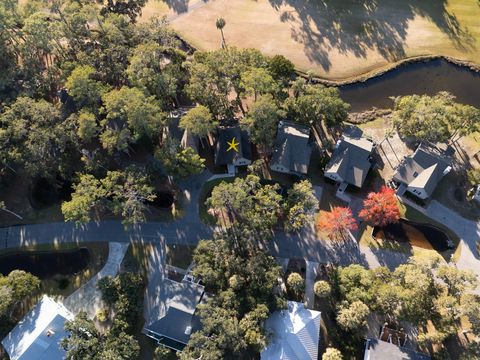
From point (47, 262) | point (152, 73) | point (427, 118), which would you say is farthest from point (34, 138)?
point (427, 118)

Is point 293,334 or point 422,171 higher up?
point 422,171

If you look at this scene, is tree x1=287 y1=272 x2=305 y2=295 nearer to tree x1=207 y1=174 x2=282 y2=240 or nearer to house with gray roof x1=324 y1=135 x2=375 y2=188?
tree x1=207 y1=174 x2=282 y2=240

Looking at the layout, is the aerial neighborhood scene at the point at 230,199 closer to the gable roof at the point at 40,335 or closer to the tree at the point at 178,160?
the gable roof at the point at 40,335

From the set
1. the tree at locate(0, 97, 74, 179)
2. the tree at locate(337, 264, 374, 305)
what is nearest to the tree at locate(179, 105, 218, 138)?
the tree at locate(0, 97, 74, 179)

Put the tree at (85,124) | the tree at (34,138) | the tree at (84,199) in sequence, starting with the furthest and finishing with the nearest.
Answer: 1. the tree at (85,124)
2. the tree at (34,138)
3. the tree at (84,199)

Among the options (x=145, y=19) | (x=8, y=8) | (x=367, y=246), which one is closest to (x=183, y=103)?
(x=145, y=19)

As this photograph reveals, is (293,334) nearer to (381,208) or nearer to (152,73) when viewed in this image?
(381,208)

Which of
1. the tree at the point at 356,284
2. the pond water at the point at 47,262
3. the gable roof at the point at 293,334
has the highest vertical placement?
the tree at the point at 356,284

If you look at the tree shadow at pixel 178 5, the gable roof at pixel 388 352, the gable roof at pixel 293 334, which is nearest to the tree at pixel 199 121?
the gable roof at pixel 293 334
